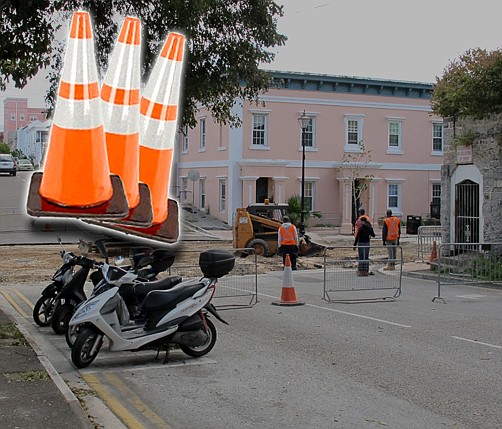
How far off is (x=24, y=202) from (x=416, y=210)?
45.5m

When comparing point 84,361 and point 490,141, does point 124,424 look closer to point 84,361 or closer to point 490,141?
point 84,361

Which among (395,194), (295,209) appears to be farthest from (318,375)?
(395,194)

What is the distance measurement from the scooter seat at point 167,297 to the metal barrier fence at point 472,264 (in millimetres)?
9995

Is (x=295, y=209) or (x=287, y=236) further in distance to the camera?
(x=295, y=209)

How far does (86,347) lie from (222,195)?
35.0 m

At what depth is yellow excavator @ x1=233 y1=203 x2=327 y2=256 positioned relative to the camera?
27250mm

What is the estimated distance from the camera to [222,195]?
1726 inches

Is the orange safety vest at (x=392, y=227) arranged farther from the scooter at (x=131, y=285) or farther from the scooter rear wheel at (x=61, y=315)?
the scooter at (x=131, y=285)

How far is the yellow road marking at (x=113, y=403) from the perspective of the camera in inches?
266

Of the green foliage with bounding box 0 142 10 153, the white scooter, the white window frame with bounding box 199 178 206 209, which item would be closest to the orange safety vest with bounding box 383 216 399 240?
the white scooter

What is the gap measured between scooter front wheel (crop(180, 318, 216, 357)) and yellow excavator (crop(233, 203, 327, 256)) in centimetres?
1687

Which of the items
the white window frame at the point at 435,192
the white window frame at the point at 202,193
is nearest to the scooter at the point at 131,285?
the white window frame at the point at 202,193

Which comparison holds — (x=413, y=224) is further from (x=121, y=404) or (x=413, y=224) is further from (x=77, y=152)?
(x=77, y=152)

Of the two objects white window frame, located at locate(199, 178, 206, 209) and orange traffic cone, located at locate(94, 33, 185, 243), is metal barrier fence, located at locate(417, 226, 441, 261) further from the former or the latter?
orange traffic cone, located at locate(94, 33, 185, 243)
